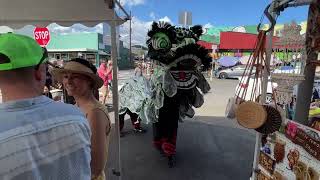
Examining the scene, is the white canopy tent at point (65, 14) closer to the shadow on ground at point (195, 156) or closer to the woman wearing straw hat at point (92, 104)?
the shadow on ground at point (195, 156)

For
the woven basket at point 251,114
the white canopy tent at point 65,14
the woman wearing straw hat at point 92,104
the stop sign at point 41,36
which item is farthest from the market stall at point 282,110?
the stop sign at point 41,36

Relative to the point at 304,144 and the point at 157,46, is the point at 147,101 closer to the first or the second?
the point at 157,46

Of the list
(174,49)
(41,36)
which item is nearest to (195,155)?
(174,49)

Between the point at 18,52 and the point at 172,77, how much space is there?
3.37 m

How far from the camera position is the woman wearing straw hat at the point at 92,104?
6.24 ft

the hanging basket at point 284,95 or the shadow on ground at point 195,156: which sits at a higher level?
the hanging basket at point 284,95

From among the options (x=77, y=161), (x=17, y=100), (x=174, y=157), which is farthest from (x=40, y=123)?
(x=174, y=157)

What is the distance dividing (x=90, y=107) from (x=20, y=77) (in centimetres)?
94

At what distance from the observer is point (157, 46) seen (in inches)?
168

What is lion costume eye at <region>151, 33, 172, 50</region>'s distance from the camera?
427cm

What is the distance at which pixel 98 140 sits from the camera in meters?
1.89

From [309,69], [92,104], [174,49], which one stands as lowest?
[92,104]

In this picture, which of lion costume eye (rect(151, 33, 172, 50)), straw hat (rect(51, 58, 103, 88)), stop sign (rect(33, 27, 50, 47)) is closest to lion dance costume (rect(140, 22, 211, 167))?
lion costume eye (rect(151, 33, 172, 50))

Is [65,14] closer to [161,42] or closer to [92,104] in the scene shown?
[161,42]
